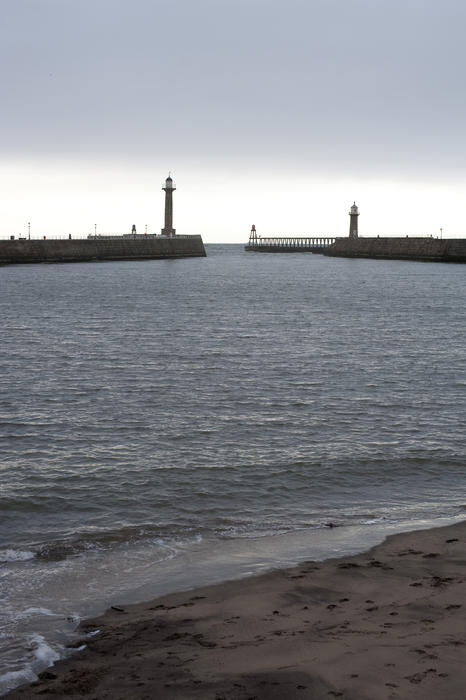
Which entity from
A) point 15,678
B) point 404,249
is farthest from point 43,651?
point 404,249

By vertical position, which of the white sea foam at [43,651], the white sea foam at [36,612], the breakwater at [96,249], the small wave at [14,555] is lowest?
the small wave at [14,555]

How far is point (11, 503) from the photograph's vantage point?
41.5ft

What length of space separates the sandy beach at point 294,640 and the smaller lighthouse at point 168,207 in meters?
123

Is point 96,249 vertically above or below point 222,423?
above

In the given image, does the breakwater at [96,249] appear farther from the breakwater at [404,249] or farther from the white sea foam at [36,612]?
the white sea foam at [36,612]

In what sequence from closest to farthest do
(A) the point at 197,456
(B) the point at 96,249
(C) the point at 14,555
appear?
(C) the point at 14,555 < (A) the point at 197,456 < (B) the point at 96,249

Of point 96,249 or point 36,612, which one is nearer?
point 36,612

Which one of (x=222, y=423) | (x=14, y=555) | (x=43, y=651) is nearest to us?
(x=43, y=651)

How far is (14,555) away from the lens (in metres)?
10.4

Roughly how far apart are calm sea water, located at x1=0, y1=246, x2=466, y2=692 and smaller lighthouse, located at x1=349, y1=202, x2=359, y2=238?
126m

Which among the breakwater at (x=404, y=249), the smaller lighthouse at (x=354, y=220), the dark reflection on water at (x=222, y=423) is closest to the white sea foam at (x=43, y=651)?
the dark reflection on water at (x=222, y=423)

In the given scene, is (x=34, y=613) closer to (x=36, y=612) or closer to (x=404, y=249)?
(x=36, y=612)

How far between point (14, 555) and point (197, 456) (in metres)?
5.64

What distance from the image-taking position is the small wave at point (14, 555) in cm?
1026
